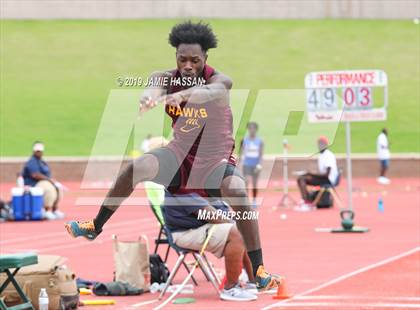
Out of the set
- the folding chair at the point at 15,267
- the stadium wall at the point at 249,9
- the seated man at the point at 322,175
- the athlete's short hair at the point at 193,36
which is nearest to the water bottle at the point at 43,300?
the folding chair at the point at 15,267

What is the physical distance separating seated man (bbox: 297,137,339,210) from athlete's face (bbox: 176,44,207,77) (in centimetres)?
1665

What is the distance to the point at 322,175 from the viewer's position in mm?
25047

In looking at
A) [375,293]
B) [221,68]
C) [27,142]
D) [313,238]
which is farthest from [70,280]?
[221,68]

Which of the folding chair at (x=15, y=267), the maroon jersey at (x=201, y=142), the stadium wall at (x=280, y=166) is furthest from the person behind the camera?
the stadium wall at (x=280, y=166)

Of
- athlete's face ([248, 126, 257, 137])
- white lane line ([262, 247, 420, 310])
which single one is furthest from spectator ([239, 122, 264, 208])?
white lane line ([262, 247, 420, 310])

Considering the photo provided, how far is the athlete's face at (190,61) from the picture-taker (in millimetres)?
7655

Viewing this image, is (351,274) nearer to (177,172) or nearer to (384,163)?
(177,172)

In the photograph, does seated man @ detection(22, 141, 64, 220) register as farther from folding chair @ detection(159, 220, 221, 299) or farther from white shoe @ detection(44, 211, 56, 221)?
folding chair @ detection(159, 220, 221, 299)

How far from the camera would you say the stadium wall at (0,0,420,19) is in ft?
214

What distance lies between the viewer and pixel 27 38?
58125mm

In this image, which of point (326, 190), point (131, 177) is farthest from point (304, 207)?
point (131, 177)

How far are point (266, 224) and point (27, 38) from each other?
37.8 metres

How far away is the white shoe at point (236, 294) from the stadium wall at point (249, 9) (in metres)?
53.1

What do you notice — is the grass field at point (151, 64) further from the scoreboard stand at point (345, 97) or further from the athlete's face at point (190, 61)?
the athlete's face at point (190, 61)
